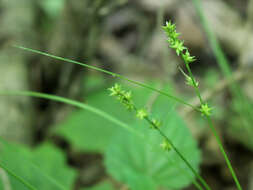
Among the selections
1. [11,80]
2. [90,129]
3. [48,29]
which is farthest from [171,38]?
[48,29]

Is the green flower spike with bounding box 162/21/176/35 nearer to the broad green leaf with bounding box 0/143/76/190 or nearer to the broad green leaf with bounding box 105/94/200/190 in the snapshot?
the broad green leaf with bounding box 105/94/200/190

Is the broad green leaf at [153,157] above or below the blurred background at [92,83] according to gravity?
below

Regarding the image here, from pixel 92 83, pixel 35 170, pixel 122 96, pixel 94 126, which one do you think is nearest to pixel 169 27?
pixel 122 96

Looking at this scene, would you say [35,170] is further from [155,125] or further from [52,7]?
[52,7]

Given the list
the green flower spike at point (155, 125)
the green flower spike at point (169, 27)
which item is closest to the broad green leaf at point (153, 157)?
→ the green flower spike at point (155, 125)

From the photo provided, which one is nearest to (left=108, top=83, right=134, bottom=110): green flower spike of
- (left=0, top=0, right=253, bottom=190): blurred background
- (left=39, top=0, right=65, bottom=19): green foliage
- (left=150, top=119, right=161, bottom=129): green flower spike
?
(left=150, top=119, right=161, bottom=129): green flower spike

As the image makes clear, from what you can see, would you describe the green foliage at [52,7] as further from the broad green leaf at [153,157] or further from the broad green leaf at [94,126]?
the broad green leaf at [153,157]
